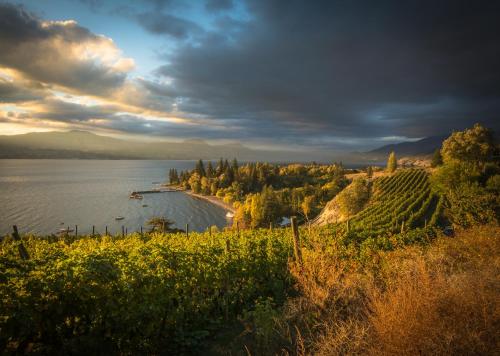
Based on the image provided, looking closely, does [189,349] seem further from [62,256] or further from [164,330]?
[62,256]

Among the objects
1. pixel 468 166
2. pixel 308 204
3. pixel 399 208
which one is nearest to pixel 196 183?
pixel 308 204

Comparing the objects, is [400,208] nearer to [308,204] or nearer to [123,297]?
[308,204]

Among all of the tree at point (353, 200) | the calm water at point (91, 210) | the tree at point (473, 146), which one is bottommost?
the calm water at point (91, 210)

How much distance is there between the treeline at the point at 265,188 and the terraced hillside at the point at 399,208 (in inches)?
934

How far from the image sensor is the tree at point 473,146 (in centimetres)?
6594

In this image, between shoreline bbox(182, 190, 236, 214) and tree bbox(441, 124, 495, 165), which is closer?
tree bbox(441, 124, 495, 165)

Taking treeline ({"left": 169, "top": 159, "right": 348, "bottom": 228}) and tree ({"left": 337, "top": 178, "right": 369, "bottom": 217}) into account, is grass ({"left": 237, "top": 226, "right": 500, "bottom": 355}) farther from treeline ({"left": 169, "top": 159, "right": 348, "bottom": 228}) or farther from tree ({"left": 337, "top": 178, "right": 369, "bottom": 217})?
treeline ({"left": 169, "top": 159, "right": 348, "bottom": 228})

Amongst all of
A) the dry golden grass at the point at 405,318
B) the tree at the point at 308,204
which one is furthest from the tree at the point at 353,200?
the dry golden grass at the point at 405,318

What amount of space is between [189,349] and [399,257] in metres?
7.33

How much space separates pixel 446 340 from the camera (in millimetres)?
3928

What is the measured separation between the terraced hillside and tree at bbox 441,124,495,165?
34.1 ft

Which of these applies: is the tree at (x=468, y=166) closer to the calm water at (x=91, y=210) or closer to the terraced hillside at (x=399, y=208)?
the terraced hillside at (x=399, y=208)

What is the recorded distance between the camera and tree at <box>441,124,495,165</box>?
2596 inches

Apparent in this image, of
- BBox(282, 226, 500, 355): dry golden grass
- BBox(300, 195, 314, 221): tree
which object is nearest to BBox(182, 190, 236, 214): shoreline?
BBox(300, 195, 314, 221): tree
